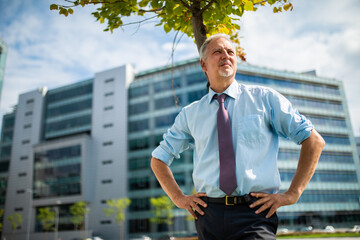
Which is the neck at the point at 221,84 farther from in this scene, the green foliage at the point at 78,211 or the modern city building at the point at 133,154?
the green foliage at the point at 78,211

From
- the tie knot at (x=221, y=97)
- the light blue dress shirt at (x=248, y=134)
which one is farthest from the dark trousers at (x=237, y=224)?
the tie knot at (x=221, y=97)

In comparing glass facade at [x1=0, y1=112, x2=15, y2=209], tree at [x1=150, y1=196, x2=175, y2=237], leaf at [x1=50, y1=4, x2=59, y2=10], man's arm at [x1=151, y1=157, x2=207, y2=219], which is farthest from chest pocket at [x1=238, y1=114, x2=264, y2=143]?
glass facade at [x1=0, y1=112, x2=15, y2=209]

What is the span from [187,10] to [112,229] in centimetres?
4952

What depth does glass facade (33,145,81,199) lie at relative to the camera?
5216 centimetres

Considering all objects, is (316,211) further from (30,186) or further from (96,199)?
(30,186)

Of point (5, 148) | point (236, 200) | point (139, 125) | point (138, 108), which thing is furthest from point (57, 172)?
point (236, 200)

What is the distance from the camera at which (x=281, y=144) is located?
4884 cm

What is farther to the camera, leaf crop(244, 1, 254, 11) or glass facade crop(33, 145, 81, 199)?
glass facade crop(33, 145, 81, 199)

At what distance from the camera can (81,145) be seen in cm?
5316

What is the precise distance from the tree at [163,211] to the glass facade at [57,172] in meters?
15.5

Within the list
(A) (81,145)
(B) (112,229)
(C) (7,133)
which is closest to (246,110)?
(B) (112,229)

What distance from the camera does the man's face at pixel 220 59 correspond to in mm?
2551

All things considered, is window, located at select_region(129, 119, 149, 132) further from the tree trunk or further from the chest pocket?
the chest pocket

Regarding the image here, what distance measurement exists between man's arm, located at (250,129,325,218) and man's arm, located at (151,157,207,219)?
0.45m
